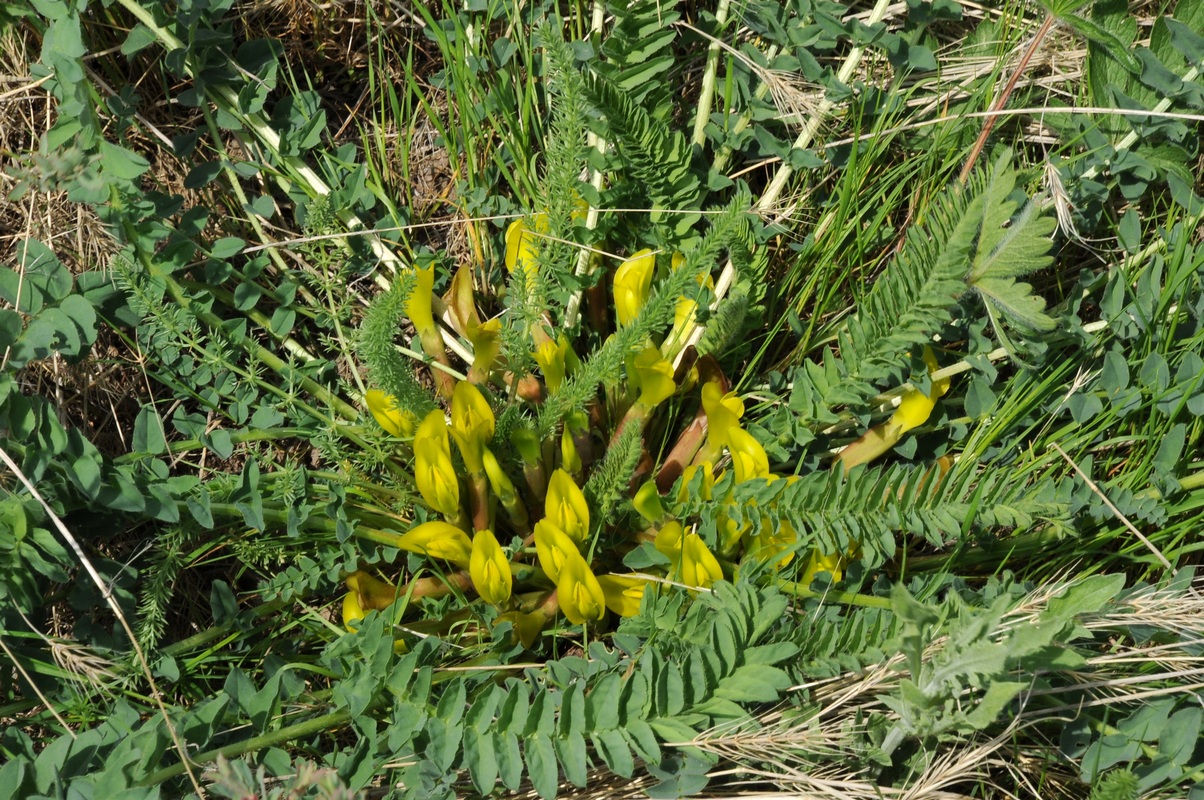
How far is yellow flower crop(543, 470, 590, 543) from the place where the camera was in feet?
5.85

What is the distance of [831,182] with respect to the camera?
225 cm

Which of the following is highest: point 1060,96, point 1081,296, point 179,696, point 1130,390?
point 1060,96

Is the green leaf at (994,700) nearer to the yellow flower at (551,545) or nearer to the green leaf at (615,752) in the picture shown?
the green leaf at (615,752)

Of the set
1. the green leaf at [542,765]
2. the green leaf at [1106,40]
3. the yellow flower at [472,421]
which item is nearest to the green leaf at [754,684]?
the green leaf at [542,765]

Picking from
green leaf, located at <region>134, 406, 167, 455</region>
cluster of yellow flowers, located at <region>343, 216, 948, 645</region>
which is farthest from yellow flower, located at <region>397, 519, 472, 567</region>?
green leaf, located at <region>134, 406, 167, 455</region>

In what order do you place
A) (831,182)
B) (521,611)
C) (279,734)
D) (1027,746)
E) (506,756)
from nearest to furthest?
1. (506,756)
2. (279,734)
3. (1027,746)
4. (521,611)
5. (831,182)

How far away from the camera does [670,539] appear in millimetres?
1799

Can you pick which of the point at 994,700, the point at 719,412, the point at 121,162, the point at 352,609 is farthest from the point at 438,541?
the point at 994,700

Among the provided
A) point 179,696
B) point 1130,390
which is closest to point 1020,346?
point 1130,390

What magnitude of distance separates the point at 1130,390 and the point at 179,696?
1.98 m

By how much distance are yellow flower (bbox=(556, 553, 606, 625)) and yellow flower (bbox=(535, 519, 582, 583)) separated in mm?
17

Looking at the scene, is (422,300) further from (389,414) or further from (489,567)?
(489,567)

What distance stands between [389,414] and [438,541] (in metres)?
0.26

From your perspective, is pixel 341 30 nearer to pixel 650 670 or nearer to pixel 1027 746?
pixel 650 670
